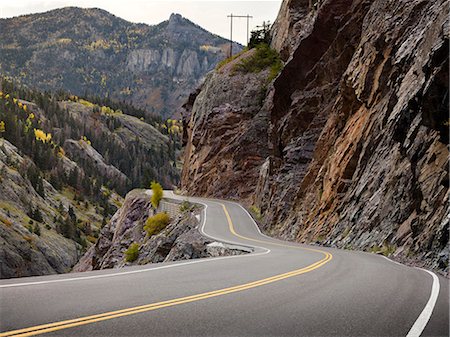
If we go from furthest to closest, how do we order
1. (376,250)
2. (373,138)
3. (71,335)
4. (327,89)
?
(327,89)
(373,138)
(376,250)
(71,335)

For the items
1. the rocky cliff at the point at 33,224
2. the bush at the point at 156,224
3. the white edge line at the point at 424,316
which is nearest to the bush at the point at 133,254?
the bush at the point at 156,224

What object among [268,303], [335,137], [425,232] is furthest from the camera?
[335,137]

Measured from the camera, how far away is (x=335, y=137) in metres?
33.6

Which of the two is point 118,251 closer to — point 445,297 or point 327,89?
point 327,89

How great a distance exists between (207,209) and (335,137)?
15.5 metres

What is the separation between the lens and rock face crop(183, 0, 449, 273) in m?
18.1

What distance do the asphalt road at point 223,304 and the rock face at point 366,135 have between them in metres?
5.47

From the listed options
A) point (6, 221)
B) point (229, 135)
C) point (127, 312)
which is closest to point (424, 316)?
point (127, 312)

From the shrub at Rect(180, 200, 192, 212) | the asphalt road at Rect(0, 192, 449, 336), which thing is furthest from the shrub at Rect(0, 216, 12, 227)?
the asphalt road at Rect(0, 192, 449, 336)

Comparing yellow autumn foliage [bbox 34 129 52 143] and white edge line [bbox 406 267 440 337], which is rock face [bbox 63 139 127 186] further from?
white edge line [bbox 406 267 440 337]

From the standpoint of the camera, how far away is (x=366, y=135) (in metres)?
27.4

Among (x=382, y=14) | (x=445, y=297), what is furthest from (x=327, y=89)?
(x=445, y=297)

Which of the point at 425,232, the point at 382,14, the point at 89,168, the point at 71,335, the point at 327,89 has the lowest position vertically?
the point at 89,168

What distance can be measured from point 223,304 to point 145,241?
3608 centimetres
